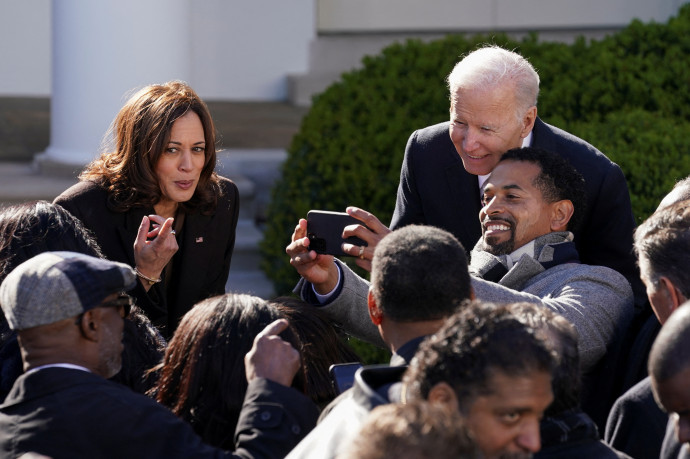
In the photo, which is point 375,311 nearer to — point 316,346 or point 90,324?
point 316,346

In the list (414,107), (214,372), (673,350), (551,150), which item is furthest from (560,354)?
(414,107)

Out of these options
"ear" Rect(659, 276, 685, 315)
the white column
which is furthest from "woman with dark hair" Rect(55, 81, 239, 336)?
the white column

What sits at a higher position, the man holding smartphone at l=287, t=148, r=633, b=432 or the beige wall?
the beige wall

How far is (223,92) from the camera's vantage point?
10.1m

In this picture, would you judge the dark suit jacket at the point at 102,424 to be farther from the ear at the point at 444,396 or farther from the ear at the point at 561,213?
the ear at the point at 561,213

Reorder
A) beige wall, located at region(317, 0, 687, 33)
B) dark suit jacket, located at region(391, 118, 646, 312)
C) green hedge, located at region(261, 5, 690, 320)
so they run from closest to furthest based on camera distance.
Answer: dark suit jacket, located at region(391, 118, 646, 312)
green hedge, located at region(261, 5, 690, 320)
beige wall, located at region(317, 0, 687, 33)

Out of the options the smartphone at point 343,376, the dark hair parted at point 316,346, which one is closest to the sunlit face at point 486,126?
the dark hair parted at point 316,346

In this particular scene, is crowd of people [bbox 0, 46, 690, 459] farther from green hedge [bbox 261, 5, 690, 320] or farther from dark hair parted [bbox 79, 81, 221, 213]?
green hedge [bbox 261, 5, 690, 320]

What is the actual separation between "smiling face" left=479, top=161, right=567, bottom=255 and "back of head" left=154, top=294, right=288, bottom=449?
1.01 meters

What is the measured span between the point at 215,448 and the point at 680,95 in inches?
195

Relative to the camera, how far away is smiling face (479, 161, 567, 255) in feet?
11.1

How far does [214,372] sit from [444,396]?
834 mm

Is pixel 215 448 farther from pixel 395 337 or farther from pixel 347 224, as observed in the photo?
pixel 347 224

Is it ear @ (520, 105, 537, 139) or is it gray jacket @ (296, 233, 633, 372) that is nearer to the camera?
gray jacket @ (296, 233, 633, 372)
